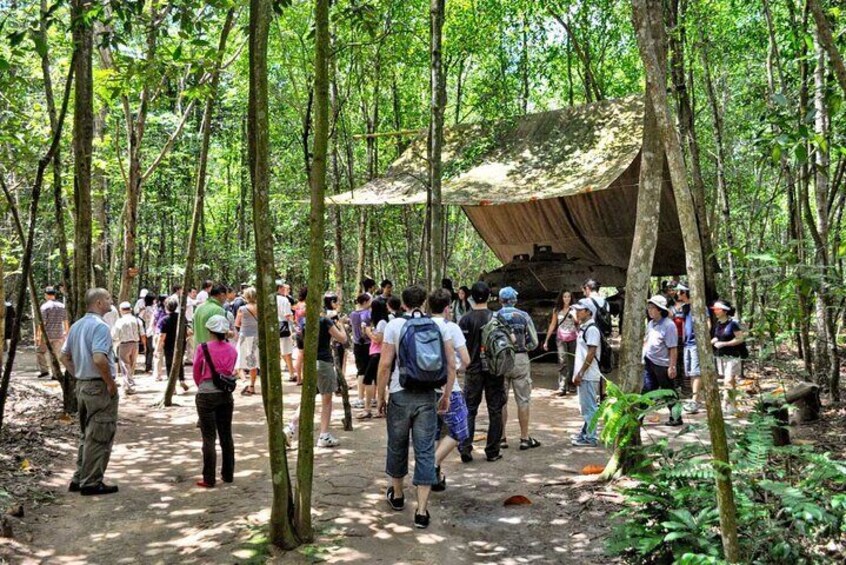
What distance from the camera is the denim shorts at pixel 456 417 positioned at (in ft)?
17.0

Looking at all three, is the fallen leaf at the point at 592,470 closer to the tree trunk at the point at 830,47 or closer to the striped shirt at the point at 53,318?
the tree trunk at the point at 830,47

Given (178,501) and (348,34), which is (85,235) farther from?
(348,34)

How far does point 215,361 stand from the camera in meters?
5.32

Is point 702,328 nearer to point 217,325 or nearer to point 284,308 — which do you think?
point 217,325

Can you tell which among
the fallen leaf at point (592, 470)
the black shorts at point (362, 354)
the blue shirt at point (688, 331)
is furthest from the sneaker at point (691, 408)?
the black shorts at point (362, 354)

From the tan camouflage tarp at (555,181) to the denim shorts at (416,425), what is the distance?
557cm

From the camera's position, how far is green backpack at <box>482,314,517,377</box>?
5.88m

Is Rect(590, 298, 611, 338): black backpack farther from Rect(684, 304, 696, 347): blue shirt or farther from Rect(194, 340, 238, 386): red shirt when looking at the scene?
Rect(194, 340, 238, 386): red shirt

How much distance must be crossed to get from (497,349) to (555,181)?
5.38 metres

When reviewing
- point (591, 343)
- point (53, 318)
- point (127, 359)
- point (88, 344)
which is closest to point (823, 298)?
point (591, 343)

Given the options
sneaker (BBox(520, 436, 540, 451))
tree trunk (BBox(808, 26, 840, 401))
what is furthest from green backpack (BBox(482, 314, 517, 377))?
tree trunk (BBox(808, 26, 840, 401))

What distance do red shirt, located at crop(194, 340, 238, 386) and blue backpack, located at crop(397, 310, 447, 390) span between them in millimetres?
1578

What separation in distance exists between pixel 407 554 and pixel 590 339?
10.3ft

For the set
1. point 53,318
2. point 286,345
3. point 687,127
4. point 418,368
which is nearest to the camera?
point 418,368
